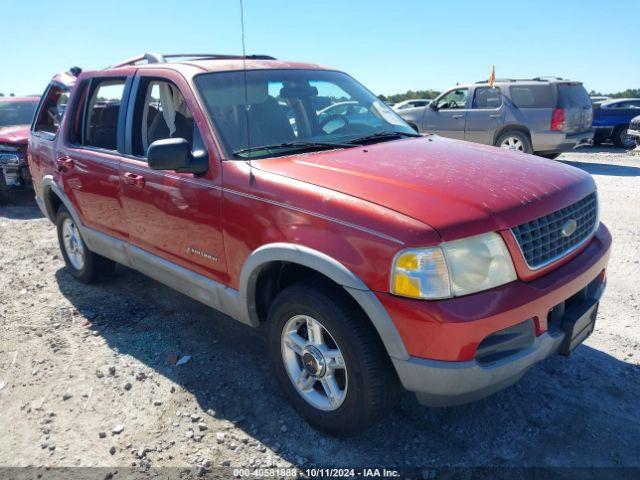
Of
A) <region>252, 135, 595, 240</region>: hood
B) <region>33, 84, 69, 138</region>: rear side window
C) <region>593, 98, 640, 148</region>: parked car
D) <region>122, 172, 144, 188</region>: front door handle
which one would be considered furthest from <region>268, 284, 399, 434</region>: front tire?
<region>593, 98, 640, 148</region>: parked car

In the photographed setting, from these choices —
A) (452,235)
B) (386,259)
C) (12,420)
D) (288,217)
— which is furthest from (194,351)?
(452,235)

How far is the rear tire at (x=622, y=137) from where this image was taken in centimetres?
1514

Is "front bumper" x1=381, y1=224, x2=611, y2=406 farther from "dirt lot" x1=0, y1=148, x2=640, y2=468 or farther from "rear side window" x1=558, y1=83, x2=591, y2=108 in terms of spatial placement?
"rear side window" x1=558, y1=83, x2=591, y2=108

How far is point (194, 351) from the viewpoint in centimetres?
374

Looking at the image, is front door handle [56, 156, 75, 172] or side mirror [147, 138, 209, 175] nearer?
side mirror [147, 138, 209, 175]

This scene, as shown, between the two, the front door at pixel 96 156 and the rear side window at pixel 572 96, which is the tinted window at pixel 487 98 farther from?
the front door at pixel 96 156

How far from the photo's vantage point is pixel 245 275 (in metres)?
2.94

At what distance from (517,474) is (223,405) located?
166 centimetres

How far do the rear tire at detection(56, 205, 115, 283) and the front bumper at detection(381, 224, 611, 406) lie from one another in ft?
11.4

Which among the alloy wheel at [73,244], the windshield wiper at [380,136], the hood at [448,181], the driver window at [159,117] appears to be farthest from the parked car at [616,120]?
the alloy wheel at [73,244]

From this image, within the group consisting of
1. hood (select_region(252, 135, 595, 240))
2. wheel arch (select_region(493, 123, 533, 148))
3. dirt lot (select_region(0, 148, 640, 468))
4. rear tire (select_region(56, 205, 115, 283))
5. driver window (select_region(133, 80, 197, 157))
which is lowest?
dirt lot (select_region(0, 148, 640, 468))

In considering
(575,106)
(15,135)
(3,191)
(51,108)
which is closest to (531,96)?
(575,106)

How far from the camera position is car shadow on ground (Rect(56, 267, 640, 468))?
8.69 ft

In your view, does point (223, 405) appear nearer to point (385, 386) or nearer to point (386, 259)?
point (385, 386)
